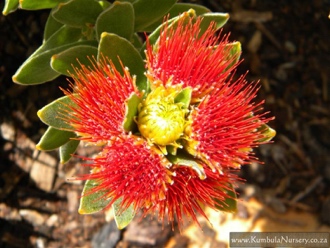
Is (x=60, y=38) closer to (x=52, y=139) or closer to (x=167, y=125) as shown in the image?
(x=52, y=139)

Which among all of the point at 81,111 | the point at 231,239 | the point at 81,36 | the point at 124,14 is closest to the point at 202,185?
the point at 81,111

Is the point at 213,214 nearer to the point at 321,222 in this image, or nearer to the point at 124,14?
the point at 321,222

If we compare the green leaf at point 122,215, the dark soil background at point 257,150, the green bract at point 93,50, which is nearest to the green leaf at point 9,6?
the green bract at point 93,50

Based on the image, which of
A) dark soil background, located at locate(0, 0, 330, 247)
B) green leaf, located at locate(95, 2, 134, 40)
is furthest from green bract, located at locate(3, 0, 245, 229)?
dark soil background, located at locate(0, 0, 330, 247)

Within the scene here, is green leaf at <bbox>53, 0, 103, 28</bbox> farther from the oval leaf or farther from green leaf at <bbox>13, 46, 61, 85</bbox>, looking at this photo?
the oval leaf

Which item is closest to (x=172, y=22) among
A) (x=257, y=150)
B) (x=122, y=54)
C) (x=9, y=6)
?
(x=122, y=54)
